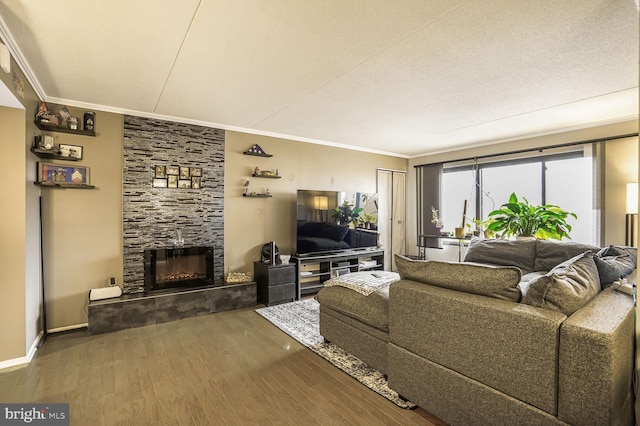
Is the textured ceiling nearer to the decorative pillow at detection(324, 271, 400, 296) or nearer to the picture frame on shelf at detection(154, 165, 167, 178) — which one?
the picture frame on shelf at detection(154, 165, 167, 178)

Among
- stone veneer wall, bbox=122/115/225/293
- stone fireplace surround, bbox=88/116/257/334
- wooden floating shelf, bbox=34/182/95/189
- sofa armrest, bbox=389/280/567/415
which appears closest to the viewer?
sofa armrest, bbox=389/280/567/415

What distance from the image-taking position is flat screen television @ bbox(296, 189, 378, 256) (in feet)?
15.1

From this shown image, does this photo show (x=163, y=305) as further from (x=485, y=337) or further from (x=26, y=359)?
(x=485, y=337)

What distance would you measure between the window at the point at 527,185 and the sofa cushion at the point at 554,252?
1.01 meters

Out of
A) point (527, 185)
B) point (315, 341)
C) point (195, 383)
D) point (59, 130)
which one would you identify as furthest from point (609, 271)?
point (59, 130)

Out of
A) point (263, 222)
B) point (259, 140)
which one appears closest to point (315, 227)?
point (263, 222)

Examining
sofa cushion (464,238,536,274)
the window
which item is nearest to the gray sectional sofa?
sofa cushion (464,238,536,274)

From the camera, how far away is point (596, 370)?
4.12ft

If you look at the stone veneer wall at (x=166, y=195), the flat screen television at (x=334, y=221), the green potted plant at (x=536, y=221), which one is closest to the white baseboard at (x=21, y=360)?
the stone veneer wall at (x=166, y=195)

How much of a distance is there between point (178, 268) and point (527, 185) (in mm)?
5275

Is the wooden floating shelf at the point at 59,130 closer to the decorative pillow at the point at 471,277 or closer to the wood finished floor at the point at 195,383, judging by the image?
the wood finished floor at the point at 195,383

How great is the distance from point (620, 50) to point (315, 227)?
3620mm

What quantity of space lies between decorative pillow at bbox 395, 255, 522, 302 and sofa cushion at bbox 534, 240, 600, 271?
2318 millimetres

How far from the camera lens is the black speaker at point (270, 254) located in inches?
168
